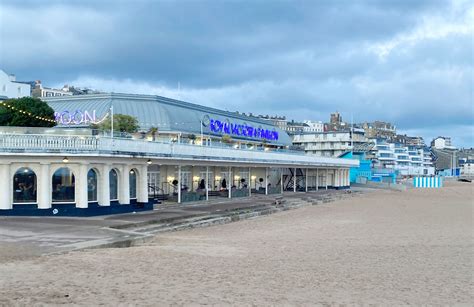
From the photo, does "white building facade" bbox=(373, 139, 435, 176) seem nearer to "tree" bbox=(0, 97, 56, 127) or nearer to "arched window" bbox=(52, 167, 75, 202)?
"tree" bbox=(0, 97, 56, 127)

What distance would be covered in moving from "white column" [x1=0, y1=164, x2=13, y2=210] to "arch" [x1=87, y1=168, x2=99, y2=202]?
11.5 ft

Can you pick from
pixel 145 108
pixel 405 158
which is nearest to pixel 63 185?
pixel 145 108

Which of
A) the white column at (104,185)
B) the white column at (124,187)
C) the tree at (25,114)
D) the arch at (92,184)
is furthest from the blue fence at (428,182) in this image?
the arch at (92,184)

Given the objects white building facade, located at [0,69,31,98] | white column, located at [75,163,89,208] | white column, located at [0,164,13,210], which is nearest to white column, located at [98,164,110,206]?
white column, located at [75,163,89,208]

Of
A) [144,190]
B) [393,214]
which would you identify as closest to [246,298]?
[144,190]

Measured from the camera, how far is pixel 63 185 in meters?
23.9

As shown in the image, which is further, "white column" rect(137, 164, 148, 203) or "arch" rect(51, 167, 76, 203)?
"white column" rect(137, 164, 148, 203)

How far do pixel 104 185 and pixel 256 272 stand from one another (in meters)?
13.6

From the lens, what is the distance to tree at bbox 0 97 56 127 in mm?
36188

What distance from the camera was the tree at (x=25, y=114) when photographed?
36188 millimetres

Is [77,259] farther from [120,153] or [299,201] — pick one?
[299,201]

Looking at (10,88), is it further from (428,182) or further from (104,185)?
(428,182)

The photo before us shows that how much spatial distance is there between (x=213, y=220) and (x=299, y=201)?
1591cm

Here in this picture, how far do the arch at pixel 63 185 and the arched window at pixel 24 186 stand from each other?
35.7 inches
